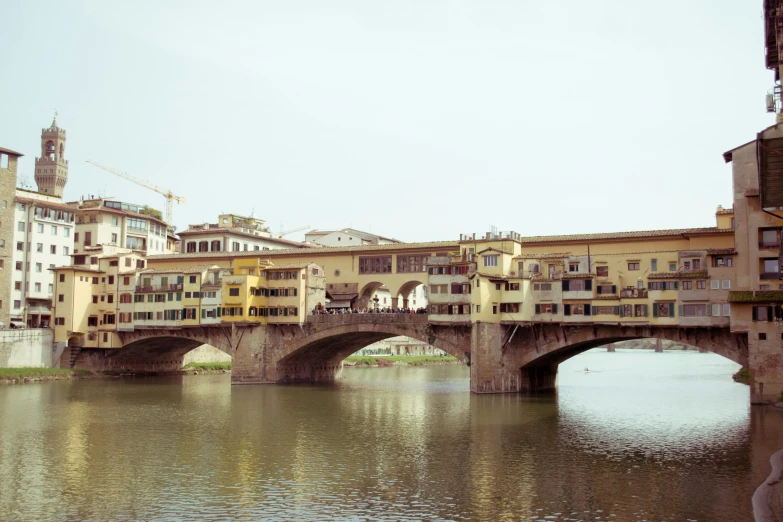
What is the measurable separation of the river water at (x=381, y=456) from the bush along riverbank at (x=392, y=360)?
43435 mm

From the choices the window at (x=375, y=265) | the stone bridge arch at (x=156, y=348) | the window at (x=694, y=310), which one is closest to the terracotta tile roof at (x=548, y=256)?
the window at (x=694, y=310)


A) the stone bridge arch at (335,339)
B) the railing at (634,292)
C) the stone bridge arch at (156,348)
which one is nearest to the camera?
the railing at (634,292)

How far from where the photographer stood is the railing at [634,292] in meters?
59.9

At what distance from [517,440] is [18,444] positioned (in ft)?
79.1

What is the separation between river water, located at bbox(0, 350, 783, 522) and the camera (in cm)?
2714

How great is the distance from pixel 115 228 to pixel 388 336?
4294 cm

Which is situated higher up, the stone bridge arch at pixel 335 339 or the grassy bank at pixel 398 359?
the stone bridge arch at pixel 335 339

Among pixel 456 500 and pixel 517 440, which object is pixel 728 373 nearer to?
pixel 517 440

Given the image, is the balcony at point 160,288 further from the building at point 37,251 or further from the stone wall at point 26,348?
the building at point 37,251

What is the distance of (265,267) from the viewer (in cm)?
7406

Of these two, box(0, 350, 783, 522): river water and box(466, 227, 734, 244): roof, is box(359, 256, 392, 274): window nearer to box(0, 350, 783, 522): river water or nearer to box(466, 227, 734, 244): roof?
box(466, 227, 734, 244): roof

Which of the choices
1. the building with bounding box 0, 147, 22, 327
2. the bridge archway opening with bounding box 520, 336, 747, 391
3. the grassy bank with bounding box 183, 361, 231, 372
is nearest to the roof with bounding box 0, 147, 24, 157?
the building with bounding box 0, 147, 22, 327

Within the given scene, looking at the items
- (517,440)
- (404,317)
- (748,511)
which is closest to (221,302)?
(404,317)

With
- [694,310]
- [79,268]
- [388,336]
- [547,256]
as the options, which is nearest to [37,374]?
[79,268]
